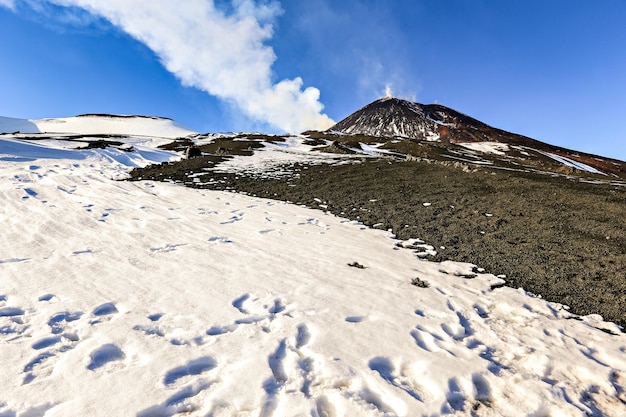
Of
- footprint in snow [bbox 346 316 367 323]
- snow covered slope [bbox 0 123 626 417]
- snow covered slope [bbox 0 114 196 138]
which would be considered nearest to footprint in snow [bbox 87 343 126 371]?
snow covered slope [bbox 0 123 626 417]

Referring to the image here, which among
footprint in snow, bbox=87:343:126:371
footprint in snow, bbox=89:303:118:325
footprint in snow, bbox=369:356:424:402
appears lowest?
footprint in snow, bbox=369:356:424:402

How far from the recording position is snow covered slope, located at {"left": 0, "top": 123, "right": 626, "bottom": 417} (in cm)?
395

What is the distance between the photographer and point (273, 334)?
17.1 ft

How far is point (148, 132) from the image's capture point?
11394 centimetres

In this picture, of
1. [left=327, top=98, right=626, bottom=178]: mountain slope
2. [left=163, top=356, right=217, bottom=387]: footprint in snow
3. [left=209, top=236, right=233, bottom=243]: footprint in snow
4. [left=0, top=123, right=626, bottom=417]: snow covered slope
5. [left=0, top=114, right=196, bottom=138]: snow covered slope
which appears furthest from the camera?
[left=327, top=98, right=626, bottom=178]: mountain slope

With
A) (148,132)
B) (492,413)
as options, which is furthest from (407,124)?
(492,413)

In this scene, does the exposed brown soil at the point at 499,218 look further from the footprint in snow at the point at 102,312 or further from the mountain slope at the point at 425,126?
the mountain slope at the point at 425,126

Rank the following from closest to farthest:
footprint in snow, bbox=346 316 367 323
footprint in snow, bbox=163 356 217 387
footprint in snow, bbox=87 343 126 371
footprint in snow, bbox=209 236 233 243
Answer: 1. footprint in snow, bbox=163 356 217 387
2. footprint in snow, bbox=87 343 126 371
3. footprint in snow, bbox=346 316 367 323
4. footprint in snow, bbox=209 236 233 243

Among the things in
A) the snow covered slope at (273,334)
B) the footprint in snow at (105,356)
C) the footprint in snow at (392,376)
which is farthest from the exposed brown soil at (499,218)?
the footprint in snow at (105,356)

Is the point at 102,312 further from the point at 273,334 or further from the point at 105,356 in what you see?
the point at 273,334

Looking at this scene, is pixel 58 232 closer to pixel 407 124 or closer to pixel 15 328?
pixel 15 328

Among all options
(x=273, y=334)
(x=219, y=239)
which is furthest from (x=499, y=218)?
(x=273, y=334)

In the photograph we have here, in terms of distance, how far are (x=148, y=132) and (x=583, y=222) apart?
127433mm

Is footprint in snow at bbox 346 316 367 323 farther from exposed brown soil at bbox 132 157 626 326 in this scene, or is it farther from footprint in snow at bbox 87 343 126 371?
exposed brown soil at bbox 132 157 626 326
